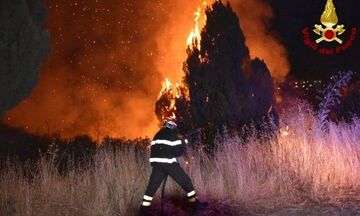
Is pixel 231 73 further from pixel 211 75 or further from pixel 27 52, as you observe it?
pixel 27 52

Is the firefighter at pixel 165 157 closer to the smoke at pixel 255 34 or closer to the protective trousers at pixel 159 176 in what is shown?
the protective trousers at pixel 159 176

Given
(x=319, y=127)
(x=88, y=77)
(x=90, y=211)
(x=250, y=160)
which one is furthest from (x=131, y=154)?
(x=88, y=77)

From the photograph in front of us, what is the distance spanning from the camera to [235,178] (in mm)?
9508

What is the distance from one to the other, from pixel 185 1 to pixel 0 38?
16.3 m

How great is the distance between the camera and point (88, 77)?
23875 mm

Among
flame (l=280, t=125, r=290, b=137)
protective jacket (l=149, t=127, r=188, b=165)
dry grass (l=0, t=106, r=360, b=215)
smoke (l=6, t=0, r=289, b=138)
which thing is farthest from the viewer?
smoke (l=6, t=0, r=289, b=138)

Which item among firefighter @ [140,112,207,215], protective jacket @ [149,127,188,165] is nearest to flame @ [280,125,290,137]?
firefighter @ [140,112,207,215]

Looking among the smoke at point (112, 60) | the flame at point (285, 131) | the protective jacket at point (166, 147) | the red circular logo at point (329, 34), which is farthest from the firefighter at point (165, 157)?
the smoke at point (112, 60)

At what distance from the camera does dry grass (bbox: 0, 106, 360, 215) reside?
817cm

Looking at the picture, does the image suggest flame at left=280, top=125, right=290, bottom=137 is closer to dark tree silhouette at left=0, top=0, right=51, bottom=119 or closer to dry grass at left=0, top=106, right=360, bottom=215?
dry grass at left=0, top=106, right=360, bottom=215

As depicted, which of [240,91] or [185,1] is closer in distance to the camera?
[240,91]

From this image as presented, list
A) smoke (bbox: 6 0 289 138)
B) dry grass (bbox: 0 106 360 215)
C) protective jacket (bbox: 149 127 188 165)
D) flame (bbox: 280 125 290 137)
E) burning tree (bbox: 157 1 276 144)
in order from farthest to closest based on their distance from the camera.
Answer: smoke (bbox: 6 0 289 138)
burning tree (bbox: 157 1 276 144)
flame (bbox: 280 125 290 137)
dry grass (bbox: 0 106 360 215)
protective jacket (bbox: 149 127 188 165)

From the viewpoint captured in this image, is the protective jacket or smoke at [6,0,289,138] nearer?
the protective jacket

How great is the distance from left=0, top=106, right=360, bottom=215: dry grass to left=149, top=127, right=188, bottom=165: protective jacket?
1.16m
